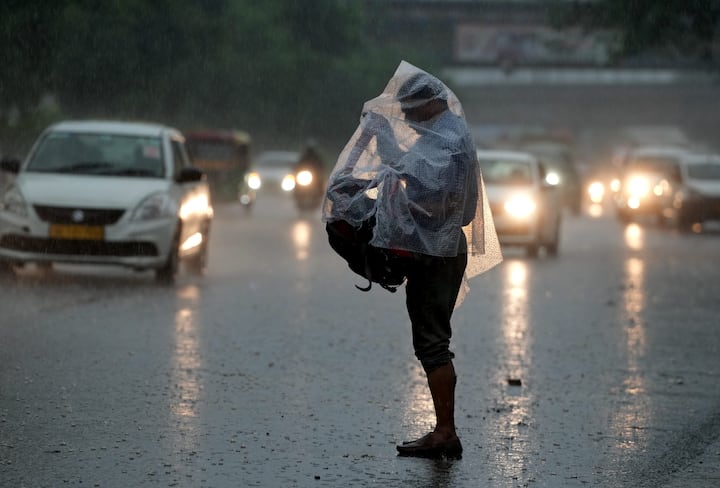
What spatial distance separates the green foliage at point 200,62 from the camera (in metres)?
34.8

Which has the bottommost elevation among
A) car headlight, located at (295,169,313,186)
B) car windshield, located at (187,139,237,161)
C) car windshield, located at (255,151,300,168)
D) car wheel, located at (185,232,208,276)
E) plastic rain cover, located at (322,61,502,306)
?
car windshield, located at (255,151,300,168)

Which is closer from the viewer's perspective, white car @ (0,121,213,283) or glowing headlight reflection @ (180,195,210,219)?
white car @ (0,121,213,283)

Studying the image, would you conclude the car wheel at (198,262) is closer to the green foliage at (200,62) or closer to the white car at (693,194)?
the green foliage at (200,62)

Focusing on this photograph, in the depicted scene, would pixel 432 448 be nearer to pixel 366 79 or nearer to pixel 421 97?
pixel 421 97

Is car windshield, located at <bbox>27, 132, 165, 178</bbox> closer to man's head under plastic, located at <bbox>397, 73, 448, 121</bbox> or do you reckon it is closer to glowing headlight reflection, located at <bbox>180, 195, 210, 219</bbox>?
glowing headlight reflection, located at <bbox>180, 195, 210, 219</bbox>

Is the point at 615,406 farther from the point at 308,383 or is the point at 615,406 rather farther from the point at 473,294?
the point at 473,294

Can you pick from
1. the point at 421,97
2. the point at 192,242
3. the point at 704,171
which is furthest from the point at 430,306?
the point at 704,171

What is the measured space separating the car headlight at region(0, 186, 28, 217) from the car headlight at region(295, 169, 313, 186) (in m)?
23.8

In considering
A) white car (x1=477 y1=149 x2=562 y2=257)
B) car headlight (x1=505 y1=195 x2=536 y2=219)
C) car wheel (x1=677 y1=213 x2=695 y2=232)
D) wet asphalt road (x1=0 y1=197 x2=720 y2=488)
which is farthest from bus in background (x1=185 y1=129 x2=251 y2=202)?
wet asphalt road (x1=0 y1=197 x2=720 y2=488)

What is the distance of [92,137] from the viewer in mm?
17047

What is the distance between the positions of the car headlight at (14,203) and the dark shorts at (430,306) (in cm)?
878

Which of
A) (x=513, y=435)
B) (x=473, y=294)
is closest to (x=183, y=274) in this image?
(x=473, y=294)

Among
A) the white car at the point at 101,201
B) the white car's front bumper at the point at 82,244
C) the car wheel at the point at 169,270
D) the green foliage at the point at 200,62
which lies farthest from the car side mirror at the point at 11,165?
the green foliage at the point at 200,62

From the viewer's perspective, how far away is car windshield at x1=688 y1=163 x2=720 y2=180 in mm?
34644
